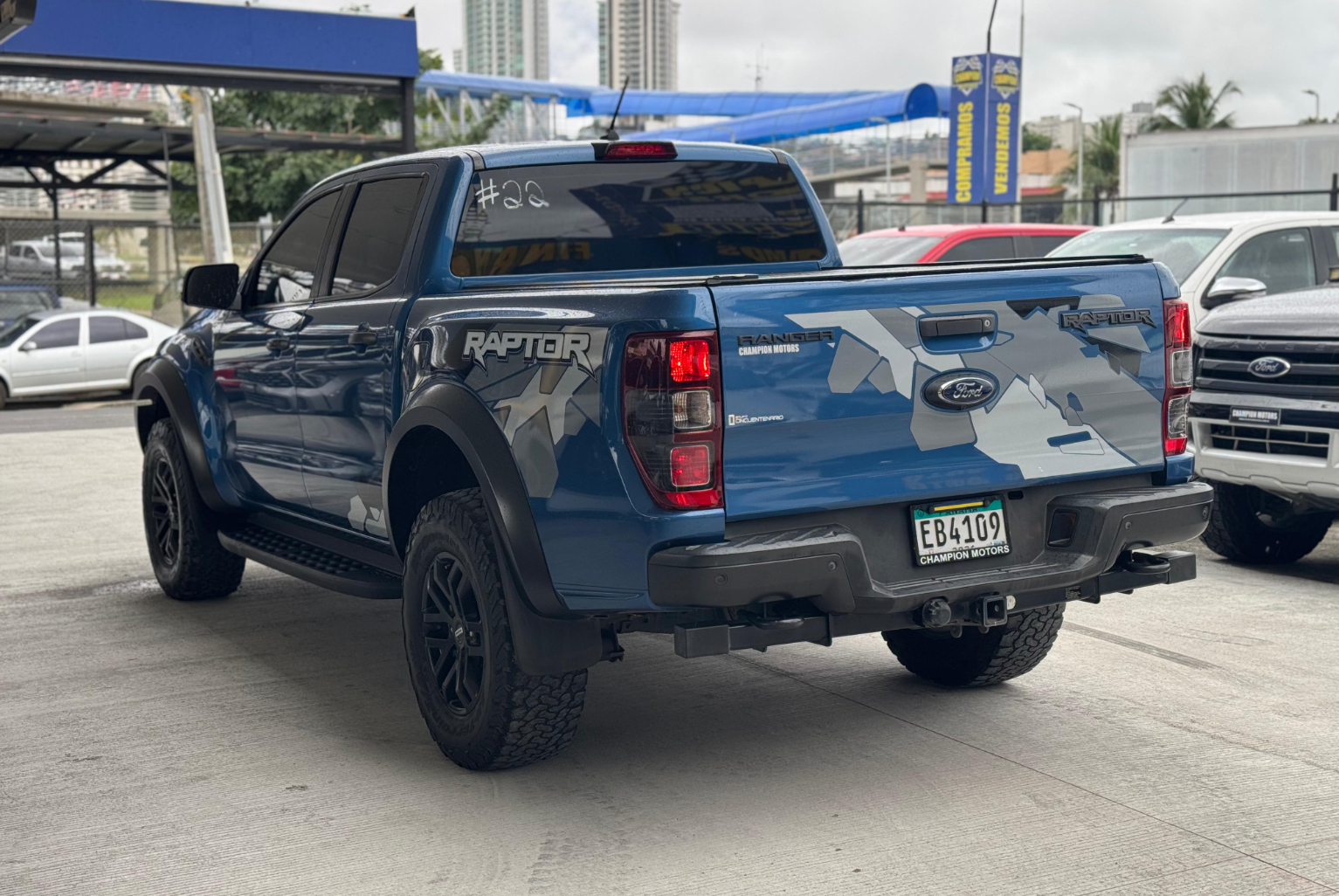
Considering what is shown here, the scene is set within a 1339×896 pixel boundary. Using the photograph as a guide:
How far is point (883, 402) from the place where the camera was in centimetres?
405

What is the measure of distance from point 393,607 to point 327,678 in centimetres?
136

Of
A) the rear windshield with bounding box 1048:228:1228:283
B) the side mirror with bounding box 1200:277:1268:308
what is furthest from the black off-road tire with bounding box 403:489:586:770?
the rear windshield with bounding box 1048:228:1228:283

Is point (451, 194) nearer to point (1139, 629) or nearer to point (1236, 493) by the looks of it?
point (1139, 629)

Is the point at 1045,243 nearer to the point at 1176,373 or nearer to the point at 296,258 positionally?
the point at 296,258

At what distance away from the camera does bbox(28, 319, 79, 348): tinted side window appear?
798 inches

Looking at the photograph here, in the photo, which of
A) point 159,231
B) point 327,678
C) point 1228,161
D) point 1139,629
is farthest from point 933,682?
point 1228,161

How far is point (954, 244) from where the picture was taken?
1283 centimetres

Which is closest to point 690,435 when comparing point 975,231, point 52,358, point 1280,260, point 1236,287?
point 1236,287

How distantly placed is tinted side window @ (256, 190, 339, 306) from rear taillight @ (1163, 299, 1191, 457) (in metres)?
3.28

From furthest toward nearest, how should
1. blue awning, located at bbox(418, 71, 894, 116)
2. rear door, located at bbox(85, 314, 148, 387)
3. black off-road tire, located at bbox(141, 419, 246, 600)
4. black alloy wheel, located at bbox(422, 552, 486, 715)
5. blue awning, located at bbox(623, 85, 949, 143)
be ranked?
blue awning, located at bbox(418, 71, 894, 116) < blue awning, located at bbox(623, 85, 949, 143) < rear door, located at bbox(85, 314, 148, 387) < black off-road tire, located at bbox(141, 419, 246, 600) < black alloy wheel, located at bbox(422, 552, 486, 715)

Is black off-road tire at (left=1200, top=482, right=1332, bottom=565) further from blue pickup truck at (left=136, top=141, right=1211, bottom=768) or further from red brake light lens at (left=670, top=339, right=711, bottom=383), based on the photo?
red brake light lens at (left=670, top=339, right=711, bottom=383)

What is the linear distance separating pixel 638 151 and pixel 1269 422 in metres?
3.50

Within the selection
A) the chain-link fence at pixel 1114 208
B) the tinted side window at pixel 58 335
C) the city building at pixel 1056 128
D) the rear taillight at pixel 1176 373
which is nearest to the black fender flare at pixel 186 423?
the rear taillight at pixel 1176 373

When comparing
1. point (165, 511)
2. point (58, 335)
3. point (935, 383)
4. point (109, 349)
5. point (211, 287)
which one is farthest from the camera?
point (109, 349)
